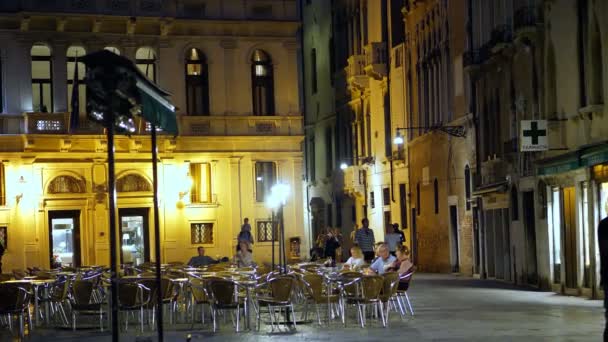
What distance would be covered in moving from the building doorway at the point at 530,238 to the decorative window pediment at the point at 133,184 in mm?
16887

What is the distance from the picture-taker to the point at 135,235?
4178cm

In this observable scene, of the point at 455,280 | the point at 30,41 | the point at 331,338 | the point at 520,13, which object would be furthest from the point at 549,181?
the point at 30,41

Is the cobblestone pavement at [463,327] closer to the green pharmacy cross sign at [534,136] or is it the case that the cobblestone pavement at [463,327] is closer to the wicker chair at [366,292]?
the wicker chair at [366,292]

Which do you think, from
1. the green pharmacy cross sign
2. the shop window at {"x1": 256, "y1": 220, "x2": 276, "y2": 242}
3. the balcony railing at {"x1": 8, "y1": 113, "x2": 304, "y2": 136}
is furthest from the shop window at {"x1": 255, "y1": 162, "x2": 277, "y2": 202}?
the green pharmacy cross sign

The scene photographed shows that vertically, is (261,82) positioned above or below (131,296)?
above

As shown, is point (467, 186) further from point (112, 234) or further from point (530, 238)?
point (112, 234)

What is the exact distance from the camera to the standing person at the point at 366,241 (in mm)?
31859

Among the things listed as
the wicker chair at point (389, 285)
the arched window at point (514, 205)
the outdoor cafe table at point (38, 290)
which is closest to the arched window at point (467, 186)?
the arched window at point (514, 205)

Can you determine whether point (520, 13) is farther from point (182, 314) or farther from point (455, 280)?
point (182, 314)

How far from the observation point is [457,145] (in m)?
35.3

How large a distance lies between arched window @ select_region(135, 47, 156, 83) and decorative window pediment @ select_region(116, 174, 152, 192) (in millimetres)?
3667

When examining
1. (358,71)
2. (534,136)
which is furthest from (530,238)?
(358,71)

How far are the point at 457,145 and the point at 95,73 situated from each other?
23195 mm

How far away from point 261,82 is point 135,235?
24.3 feet
